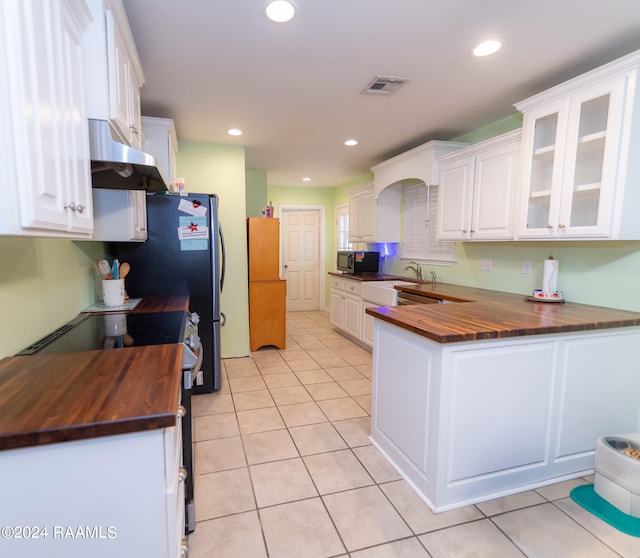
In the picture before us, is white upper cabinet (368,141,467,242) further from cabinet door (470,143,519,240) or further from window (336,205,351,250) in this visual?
window (336,205,351,250)

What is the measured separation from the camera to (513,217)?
2699 mm

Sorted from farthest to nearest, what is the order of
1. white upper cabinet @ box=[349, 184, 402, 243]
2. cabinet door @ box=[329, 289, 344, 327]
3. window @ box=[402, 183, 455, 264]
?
cabinet door @ box=[329, 289, 344, 327] < white upper cabinet @ box=[349, 184, 402, 243] < window @ box=[402, 183, 455, 264]

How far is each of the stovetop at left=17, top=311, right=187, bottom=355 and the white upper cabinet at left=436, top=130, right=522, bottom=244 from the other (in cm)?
244

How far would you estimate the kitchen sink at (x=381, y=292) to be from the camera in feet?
12.5

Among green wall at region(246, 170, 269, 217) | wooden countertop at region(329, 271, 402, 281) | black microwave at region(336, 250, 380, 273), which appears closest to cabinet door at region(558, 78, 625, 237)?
wooden countertop at region(329, 271, 402, 281)

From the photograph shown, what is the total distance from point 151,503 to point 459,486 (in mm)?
1541

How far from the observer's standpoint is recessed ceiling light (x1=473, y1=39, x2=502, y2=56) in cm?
193

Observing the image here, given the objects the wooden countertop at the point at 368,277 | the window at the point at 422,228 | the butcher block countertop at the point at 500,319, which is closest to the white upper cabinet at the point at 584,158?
the butcher block countertop at the point at 500,319

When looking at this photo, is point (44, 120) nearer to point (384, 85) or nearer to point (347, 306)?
point (384, 85)

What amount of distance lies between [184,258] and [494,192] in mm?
2605

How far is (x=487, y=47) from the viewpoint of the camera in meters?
1.98

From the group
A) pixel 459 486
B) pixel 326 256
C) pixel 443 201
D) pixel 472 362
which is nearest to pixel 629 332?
pixel 472 362

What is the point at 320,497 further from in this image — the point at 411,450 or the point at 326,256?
the point at 326,256

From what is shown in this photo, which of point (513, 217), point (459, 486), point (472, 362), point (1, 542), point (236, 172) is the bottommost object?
point (459, 486)
